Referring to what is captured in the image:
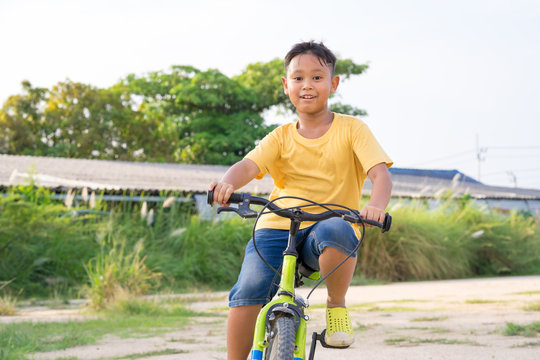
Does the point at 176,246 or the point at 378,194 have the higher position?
the point at 378,194

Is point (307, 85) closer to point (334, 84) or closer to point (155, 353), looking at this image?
point (334, 84)

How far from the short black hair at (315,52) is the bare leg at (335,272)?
93cm

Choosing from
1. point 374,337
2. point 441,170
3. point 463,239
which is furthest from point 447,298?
point 441,170

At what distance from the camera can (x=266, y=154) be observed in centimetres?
330

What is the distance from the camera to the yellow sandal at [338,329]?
2.92 m

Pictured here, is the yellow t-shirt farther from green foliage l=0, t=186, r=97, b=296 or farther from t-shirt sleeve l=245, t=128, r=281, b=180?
green foliage l=0, t=186, r=97, b=296

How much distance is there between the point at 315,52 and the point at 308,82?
0.14 m

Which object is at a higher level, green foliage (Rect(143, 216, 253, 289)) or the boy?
the boy

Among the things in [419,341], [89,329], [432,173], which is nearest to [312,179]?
[419,341]

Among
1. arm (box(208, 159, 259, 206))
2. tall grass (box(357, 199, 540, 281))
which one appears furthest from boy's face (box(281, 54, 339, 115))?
tall grass (box(357, 199, 540, 281))

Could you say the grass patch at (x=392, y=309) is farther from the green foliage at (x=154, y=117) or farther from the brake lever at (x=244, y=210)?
the green foliage at (x=154, y=117)

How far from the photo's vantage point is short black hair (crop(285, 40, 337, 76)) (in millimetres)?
3266

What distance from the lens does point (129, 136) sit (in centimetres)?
3400

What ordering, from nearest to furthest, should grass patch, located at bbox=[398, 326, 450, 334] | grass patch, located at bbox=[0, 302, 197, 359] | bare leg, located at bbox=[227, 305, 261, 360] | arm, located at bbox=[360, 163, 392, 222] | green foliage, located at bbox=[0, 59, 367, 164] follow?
arm, located at bbox=[360, 163, 392, 222] → bare leg, located at bbox=[227, 305, 261, 360] → grass patch, located at bbox=[0, 302, 197, 359] → grass patch, located at bbox=[398, 326, 450, 334] → green foliage, located at bbox=[0, 59, 367, 164]
